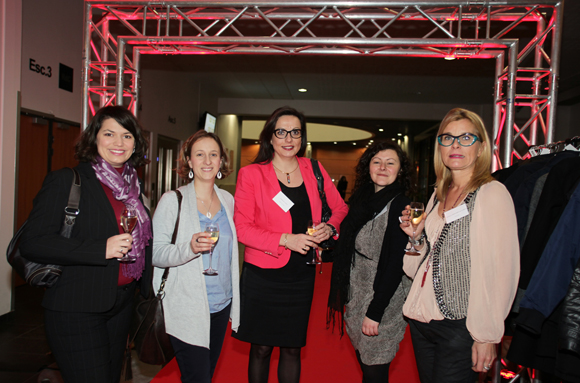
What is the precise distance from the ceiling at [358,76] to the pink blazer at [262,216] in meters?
5.71

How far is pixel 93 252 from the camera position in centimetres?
161

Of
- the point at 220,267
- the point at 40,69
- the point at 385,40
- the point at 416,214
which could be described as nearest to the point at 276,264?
the point at 220,267

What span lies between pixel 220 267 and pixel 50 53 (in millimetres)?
4948

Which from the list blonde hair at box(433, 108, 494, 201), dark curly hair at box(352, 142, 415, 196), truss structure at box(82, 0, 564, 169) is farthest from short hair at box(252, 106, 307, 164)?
truss structure at box(82, 0, 564, 169)

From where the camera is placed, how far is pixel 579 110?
10.5 meters

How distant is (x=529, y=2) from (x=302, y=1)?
210 cm

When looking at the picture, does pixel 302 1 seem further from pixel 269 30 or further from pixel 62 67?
pixel 62 67

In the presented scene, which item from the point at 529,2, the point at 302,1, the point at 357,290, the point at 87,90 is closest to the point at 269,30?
the point at 302,1

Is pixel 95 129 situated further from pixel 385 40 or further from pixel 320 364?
pixel 385 40

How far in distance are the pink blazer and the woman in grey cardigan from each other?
Answer: 0.09 metres

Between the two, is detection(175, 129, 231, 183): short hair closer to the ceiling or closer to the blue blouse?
the blue blouse

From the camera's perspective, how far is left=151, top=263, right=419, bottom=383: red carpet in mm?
2957

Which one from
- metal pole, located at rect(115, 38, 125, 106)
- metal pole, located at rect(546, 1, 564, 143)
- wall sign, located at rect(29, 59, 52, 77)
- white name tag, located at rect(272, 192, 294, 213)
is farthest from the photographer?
wall sign, located at rect(29, 59, 52, 77)

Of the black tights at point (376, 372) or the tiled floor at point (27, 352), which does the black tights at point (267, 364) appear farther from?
the tiled floor at point (27, 352)
